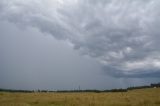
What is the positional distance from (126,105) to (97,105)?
4.70m

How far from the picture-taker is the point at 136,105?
4169cm

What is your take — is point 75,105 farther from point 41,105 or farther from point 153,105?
point 153,105

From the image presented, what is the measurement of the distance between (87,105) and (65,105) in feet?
11.7

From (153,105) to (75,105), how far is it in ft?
40.5

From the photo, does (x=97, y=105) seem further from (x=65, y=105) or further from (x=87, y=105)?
(x=65, y=105)

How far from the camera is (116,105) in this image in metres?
42.4

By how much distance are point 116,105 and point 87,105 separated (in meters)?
4.76

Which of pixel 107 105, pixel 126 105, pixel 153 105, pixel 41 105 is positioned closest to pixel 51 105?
pixel 41 105

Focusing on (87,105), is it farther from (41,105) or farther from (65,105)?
(41,105)

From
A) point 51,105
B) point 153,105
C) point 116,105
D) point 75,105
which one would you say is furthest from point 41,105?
point 153,105

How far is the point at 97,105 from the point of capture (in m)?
42.0

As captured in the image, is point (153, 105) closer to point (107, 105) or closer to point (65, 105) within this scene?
point (107, 105)

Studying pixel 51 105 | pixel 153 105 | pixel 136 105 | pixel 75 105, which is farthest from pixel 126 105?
pixel 51 105

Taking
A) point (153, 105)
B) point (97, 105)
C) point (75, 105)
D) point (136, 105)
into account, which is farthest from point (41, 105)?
point (153, 105)
